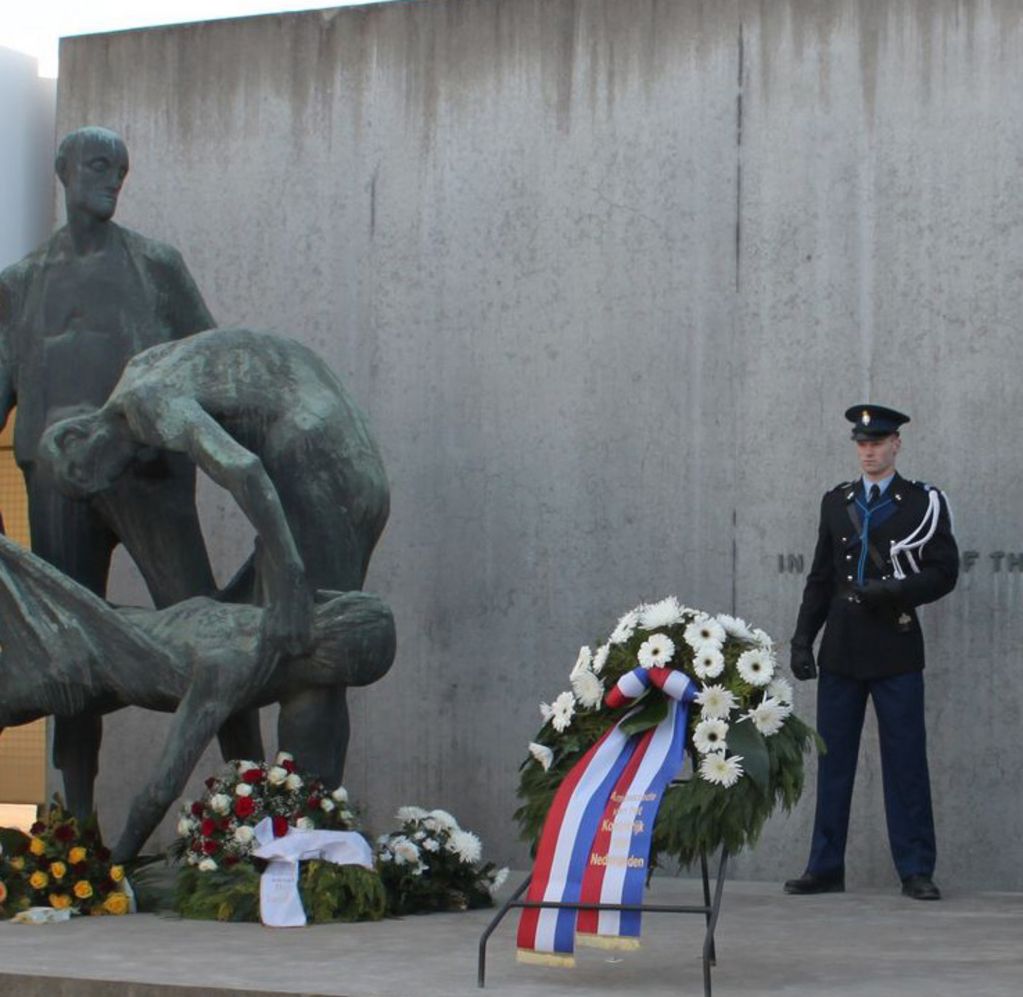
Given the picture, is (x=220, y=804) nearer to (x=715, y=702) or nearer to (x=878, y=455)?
(x=715, y=702)

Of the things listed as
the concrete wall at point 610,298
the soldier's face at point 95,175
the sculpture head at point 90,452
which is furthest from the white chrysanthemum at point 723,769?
the soldier's face at point 95,175

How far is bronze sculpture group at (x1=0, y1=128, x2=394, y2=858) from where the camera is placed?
251 inches

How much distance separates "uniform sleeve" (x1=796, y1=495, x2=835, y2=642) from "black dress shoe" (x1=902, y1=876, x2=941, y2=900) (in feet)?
2.74

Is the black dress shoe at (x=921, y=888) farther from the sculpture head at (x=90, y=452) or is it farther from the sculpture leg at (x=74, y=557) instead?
the sculpture head at (x=90, y=452)

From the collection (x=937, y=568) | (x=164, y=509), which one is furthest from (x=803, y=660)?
(x=164, y=509)

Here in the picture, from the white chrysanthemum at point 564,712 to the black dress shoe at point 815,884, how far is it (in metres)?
1.92

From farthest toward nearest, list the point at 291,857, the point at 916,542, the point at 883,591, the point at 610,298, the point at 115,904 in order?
the point at 610,298
the point at 916,542
the point at 883,591
the point at 115,904
the point at 291,857

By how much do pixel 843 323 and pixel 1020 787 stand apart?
1712mm

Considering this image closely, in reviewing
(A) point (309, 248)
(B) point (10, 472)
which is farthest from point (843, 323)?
(B) point (10, 472)

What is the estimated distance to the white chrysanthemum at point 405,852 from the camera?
6355 millimetres

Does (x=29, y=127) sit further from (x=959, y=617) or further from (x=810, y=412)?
(x=959, y=617)

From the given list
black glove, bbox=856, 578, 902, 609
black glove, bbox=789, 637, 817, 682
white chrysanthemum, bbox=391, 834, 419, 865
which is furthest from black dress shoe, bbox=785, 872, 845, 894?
white chrysanthemum, bbox=391, 834, 419, 865

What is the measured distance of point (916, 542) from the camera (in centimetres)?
686

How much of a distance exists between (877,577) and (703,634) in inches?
71.5
